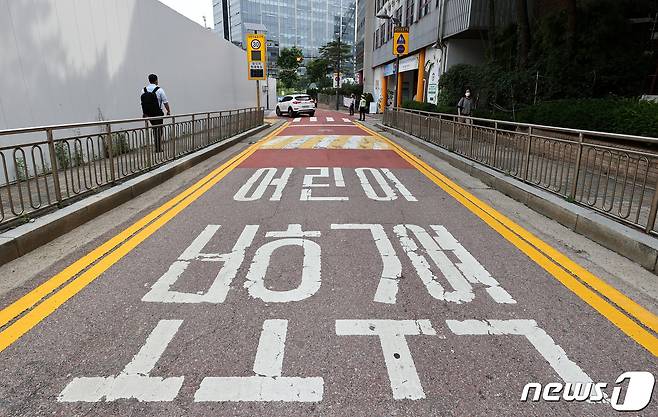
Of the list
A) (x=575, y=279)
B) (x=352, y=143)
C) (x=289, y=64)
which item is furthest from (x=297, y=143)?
(x=289, y=64)

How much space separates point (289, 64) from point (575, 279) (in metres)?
88.8

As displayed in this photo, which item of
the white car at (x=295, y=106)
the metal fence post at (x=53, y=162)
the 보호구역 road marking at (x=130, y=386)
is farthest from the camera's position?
the white car at (x=295, y=106)

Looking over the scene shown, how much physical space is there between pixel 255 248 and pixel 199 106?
14.6m

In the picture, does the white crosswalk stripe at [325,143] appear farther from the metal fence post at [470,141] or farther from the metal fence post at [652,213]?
the metal fence post at [652,213]

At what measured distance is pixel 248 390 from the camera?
8.40ft

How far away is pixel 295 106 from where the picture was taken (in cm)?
3572

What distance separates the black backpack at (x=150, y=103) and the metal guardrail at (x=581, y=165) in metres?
7.69

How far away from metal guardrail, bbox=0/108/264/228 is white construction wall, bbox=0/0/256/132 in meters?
0.61

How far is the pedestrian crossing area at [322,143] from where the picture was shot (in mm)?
14820

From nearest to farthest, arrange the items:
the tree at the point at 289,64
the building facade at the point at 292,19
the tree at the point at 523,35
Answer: the tree at the point at 523,35 < the tree at the point at 289,64 < the building facade at the point at 292,19

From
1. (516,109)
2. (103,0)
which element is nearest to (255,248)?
(103,0)

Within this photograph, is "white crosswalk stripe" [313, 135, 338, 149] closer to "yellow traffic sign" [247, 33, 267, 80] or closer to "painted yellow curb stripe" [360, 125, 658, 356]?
"painted yellow curb stripe" [360, 125, 658, 356]

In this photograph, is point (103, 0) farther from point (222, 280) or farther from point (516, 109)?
point (516, 109)

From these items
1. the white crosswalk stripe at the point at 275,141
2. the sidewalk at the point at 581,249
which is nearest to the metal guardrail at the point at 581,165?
the sidewalk at the point at 581,249
